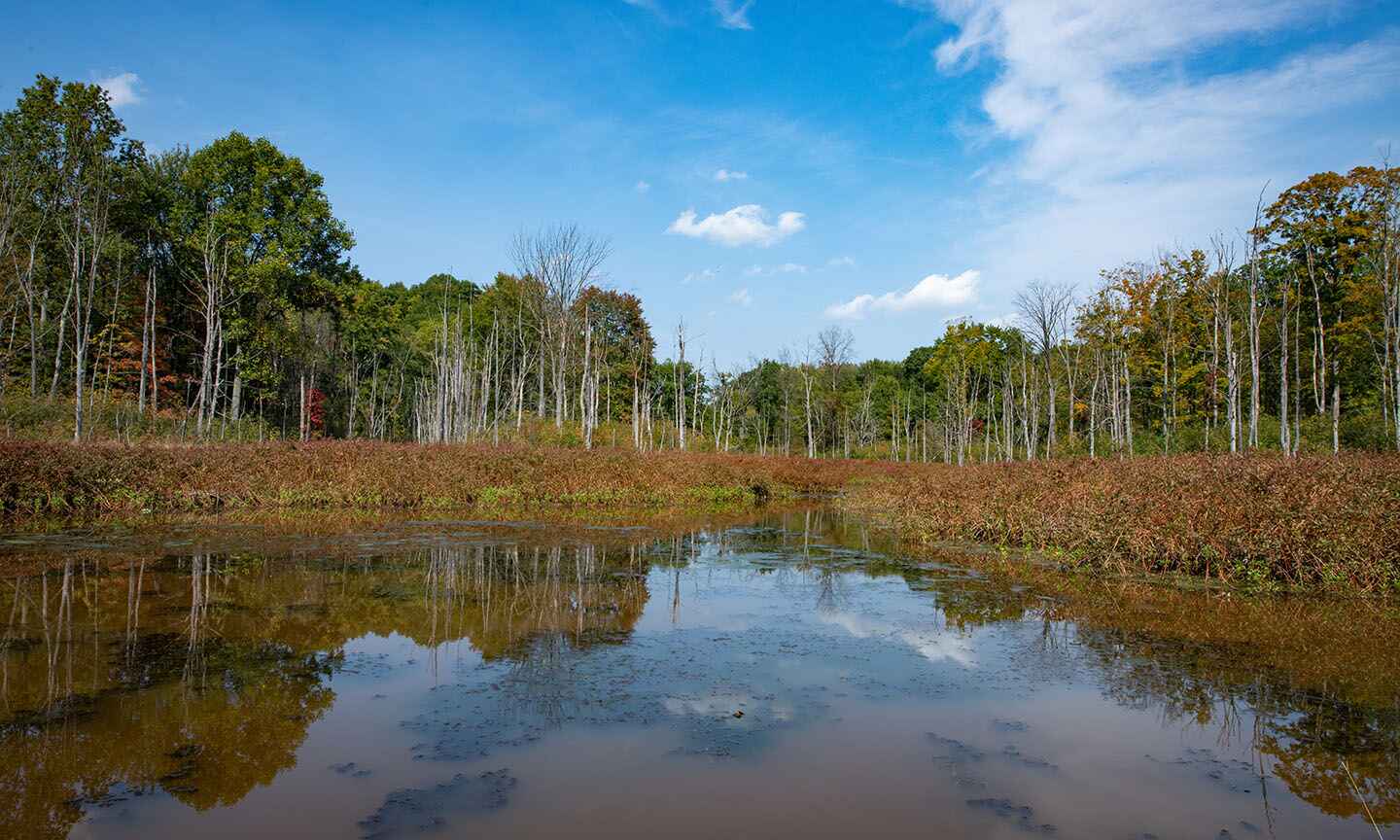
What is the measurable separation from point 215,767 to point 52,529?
1252 cm

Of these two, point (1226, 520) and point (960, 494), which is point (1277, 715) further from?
point (960, 494)

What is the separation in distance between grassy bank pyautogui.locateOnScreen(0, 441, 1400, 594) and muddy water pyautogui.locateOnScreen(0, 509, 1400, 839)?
3297mm

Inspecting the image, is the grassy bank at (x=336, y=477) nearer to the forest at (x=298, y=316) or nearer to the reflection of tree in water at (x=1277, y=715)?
the forest at (x=298, y=316)

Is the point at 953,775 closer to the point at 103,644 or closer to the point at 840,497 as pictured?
the point at 103,644

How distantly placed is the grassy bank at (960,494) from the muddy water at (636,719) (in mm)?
3297

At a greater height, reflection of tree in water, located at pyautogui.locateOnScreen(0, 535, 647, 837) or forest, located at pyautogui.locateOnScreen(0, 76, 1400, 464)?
forest, located at pyautogui.locateOnScreen(0, 76, 1400, 464)

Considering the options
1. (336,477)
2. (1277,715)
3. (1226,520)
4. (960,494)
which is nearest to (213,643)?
(1277,715)

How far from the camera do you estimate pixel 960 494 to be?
1639 cm

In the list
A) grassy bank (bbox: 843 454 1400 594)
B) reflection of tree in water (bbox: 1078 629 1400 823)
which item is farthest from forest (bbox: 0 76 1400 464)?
reflection of tree in water (bbox: 1078 629 1400 823)

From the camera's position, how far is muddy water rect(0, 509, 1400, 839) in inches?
152

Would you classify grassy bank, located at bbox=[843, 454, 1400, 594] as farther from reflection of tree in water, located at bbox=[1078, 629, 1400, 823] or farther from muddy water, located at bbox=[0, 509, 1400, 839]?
reflection of tree in water, located at bbox=[1078, 629, 1400, 823]

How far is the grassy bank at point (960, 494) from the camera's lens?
9.71m

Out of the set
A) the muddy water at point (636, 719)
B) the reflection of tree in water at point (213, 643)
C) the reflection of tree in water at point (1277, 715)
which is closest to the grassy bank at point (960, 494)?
the muddy water at point (636, 719)

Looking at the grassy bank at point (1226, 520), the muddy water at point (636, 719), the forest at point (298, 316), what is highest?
the forest at point (298, 316)
